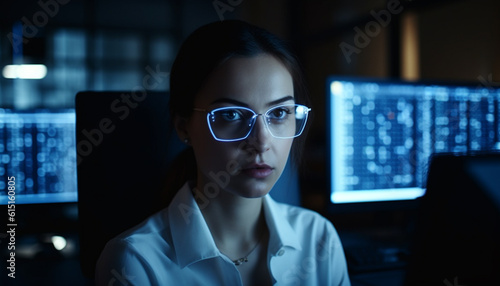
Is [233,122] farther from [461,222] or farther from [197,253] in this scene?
[461,222]

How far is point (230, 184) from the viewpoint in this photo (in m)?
0.83

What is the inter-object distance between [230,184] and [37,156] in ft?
2.34

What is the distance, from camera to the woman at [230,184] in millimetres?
819

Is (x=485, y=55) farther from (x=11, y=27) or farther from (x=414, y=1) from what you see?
(x=11, y=27)

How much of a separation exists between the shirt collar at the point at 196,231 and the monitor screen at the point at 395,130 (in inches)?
15.0

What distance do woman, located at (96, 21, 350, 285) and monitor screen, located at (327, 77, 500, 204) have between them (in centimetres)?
35

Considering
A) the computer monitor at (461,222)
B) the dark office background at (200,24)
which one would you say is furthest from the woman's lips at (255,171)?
the dark office background at (200,24)

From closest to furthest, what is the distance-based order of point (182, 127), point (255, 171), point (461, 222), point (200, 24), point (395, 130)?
point (461, 222) < point (255, 171) < point (182, 127) < point (395, 130) < point (200, 24)

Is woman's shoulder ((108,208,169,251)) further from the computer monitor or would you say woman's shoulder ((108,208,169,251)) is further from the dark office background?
the dark office background

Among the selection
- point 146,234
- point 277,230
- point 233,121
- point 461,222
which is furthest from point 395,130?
point 461,222

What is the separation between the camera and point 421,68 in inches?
94.4

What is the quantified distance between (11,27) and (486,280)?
2.77 metres

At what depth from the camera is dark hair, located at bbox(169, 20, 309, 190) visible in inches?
34.0

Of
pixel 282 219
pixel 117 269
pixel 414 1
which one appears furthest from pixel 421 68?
pixel 117 269
